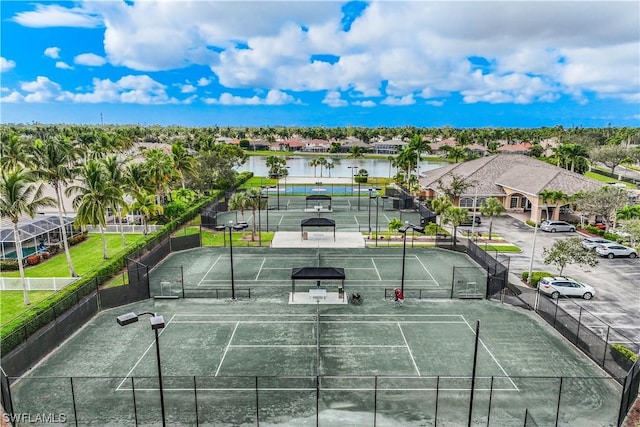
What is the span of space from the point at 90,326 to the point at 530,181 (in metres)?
55.6

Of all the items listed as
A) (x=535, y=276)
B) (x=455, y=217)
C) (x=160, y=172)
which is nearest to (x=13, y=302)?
(x=160, y=172)

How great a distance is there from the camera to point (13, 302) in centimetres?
2816

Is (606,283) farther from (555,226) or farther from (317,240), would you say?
(317,240)

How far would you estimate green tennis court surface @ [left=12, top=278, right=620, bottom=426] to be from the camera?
57.6 ft

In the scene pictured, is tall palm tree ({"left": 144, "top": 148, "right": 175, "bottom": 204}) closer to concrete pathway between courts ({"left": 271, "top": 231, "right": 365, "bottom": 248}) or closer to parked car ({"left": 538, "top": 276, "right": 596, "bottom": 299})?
concrete pathway between courts ({"left": 271, "top": 231, "right": 365, "bottom": 248})

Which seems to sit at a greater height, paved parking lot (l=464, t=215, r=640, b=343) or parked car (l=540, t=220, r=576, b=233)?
parked car (l=540, t=220, r=576, b=233)

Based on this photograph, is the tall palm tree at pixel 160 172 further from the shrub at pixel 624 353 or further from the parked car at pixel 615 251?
the parked car at pixel 615 251

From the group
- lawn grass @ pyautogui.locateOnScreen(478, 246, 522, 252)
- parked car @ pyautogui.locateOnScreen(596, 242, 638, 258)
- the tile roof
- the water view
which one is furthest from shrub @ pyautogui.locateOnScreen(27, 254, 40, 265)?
the water view

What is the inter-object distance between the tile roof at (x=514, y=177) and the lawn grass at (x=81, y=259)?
128 feet

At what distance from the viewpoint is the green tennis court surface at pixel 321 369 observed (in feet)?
57.6

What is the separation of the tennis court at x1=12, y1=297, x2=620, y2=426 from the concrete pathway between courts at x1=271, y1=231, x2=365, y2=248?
14.2 m

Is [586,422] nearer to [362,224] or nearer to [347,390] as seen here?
[347,390]

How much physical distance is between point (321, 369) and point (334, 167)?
360 ft

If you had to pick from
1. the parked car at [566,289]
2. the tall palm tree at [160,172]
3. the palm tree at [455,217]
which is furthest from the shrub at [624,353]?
the tall palm tree at [160,172]
